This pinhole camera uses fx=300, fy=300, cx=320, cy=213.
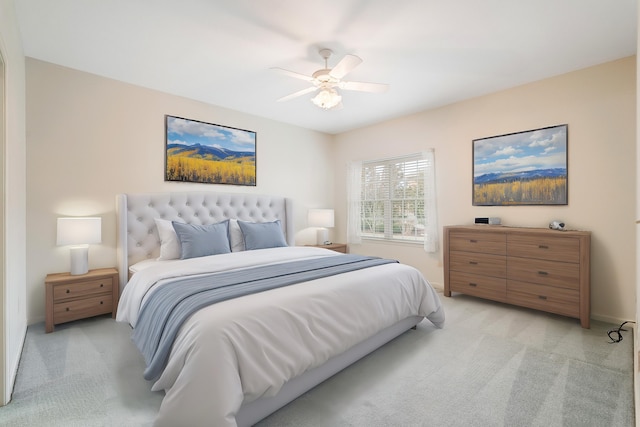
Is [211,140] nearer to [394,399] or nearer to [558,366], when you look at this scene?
[394,399]

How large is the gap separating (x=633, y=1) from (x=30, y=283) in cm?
541

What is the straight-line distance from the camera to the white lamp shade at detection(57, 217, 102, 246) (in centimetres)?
280

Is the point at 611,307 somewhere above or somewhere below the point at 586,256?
below

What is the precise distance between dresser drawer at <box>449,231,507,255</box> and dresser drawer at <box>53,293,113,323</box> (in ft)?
12.9

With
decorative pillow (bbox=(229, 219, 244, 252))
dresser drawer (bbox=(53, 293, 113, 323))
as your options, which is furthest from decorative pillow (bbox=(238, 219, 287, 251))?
dresser drawer (bbox=(53, 293, 113, 323))

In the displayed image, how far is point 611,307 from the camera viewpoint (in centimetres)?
294

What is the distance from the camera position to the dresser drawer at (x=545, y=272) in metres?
2.89

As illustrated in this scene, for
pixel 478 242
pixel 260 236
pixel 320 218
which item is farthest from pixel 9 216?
pixel 478 242

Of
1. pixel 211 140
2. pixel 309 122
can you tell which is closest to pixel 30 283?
pixel 211 140

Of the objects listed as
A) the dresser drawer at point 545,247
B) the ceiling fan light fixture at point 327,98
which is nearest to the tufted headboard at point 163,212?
the ceiling fan light fixture at point 327,98

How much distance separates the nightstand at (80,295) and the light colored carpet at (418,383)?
15 centimetres

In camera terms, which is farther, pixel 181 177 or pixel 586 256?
pixel 181 177

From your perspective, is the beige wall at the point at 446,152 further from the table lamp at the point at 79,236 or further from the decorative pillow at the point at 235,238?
the decorative pillow at the point at 235,238

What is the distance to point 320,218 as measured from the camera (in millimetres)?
4945
